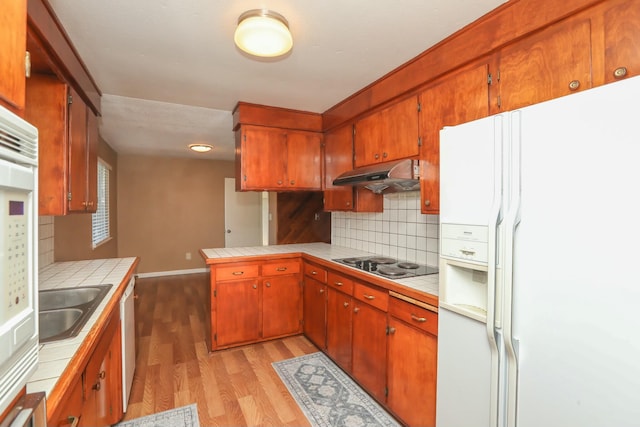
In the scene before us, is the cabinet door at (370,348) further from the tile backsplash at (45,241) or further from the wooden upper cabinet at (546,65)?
the tile backsplash at (45,241)

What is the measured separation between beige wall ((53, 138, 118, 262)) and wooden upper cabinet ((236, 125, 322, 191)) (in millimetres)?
1630

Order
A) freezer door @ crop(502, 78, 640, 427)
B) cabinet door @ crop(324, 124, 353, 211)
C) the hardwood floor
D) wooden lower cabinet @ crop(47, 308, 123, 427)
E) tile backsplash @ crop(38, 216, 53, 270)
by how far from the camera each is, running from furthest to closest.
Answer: cabinet door @ crop(324, 124, 353, 211) → tile backsplash @ crop(38, 216, 53, 270) → the hardwood floor → wooden lower cabinet @ crop(47, 308, 123, 427) → freezer door @ crop(502, 78, 640, 427)

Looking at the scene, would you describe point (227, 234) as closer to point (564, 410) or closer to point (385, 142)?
point (385, 142)

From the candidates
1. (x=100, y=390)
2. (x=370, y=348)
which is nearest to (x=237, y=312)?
(x=370, y=348)

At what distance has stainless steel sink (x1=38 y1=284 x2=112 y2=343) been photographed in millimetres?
1350

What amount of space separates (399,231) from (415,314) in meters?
1.11

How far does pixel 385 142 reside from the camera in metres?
2.52

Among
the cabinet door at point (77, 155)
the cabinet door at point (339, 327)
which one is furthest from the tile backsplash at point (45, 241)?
the cabinet door at point (339, 327)

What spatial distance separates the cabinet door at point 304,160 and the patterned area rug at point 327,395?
5.75ft

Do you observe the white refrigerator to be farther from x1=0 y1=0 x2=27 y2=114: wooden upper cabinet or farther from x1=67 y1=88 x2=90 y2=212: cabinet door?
x1=67 y1=88 x2=90 y2=212: cabinet door

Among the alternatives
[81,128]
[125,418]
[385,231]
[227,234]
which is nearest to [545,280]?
[385,231]

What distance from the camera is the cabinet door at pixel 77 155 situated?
1.84 meters

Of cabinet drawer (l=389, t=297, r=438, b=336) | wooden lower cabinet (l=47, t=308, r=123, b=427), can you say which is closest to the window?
wooden lower cabinet (l=47, t=308, r=123, b=427)

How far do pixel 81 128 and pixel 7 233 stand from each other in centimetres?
192
